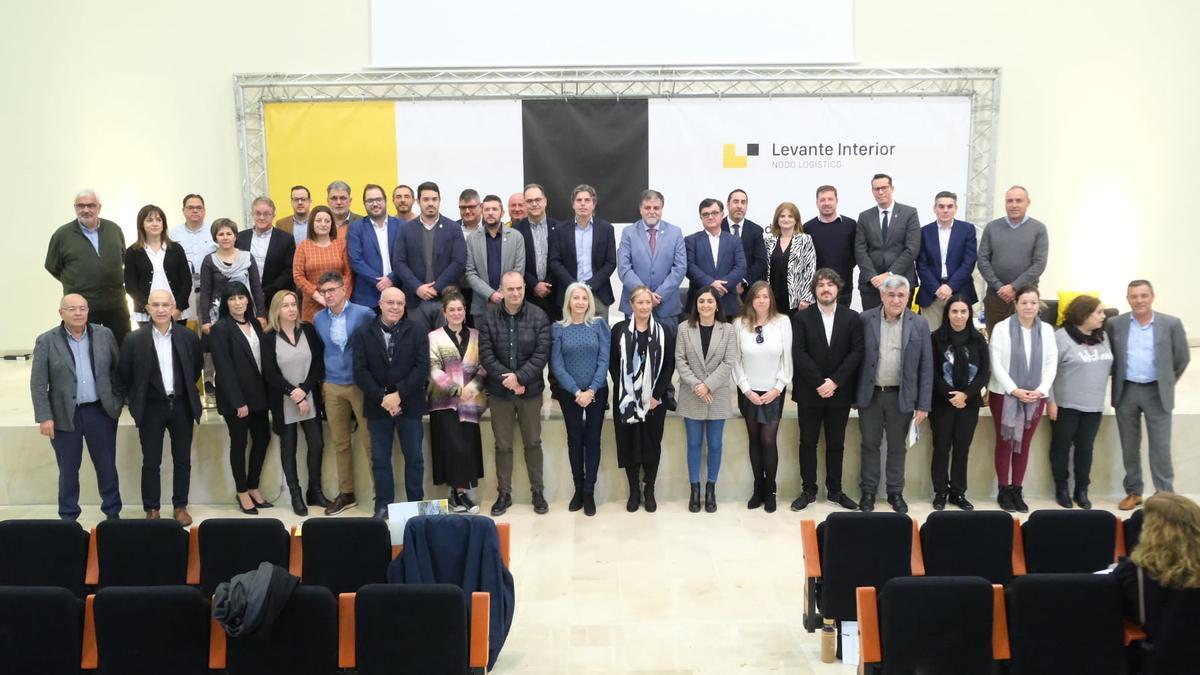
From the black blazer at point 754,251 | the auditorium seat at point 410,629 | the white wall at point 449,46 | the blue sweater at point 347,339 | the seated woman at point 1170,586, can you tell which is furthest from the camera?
the white wall at point 449,46

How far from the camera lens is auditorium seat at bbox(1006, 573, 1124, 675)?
3.20 metres

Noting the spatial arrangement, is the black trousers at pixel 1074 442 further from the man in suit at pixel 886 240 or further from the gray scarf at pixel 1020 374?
the man in suit at pixel 886 240

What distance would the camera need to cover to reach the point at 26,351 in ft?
32.4

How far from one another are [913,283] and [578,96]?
405cm

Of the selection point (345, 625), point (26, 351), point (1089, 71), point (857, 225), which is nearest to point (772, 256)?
point (857, 225)

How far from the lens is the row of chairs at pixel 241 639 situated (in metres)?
3.19

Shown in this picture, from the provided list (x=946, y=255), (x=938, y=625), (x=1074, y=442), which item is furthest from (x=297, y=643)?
(x=1074, y=442)

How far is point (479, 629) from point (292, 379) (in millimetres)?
3188

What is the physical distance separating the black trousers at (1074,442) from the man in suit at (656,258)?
9.06 ft

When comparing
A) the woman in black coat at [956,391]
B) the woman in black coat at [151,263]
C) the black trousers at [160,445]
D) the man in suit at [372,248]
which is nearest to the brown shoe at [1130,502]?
the woman in black coat at [956,391]

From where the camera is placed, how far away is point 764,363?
6012mm

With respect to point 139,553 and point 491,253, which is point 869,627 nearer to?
point 139,553

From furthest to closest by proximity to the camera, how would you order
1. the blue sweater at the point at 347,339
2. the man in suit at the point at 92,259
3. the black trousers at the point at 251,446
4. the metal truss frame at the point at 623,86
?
the metal truss frame at the point at 623,86 < the man in suit at the point at 92,259 < the black trousers at the point at 251,446 < the blue sweater at the point at 347,339

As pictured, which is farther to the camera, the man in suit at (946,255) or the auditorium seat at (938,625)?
the man in suit at (946,255)
